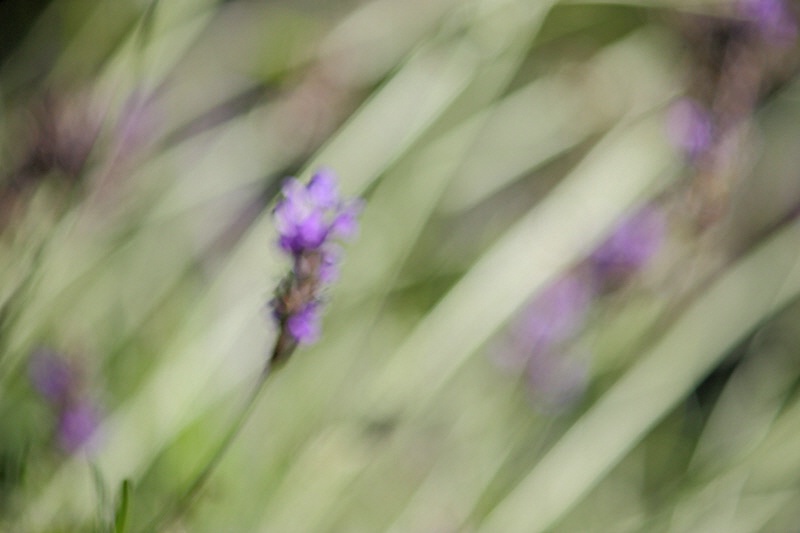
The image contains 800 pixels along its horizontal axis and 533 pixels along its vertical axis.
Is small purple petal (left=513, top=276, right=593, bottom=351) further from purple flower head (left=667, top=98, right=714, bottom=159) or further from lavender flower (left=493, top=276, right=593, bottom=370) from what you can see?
purple flower head (left=667, top=98, right=714, bottom=159)

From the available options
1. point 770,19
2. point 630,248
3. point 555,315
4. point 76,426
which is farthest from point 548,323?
point 76,426

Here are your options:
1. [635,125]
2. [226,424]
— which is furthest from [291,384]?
[635,125]

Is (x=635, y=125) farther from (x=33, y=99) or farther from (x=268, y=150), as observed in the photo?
(x=33, y=99)

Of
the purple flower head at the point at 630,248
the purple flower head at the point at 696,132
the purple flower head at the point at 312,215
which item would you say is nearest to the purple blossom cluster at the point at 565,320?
the purple flower head at the point at 630,248

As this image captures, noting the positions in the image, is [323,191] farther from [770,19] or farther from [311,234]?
[770,19]

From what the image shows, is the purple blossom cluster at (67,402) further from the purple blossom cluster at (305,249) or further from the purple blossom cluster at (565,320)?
the purple blossom cluster at (565,320)

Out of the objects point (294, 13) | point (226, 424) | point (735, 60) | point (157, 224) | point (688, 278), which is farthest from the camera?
point (294, 13)

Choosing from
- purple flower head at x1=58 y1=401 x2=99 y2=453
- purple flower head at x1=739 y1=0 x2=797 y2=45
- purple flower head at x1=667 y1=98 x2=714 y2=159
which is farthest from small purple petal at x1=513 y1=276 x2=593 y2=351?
purple flower head at x1=58 y1=401 x2=99 y2=453
